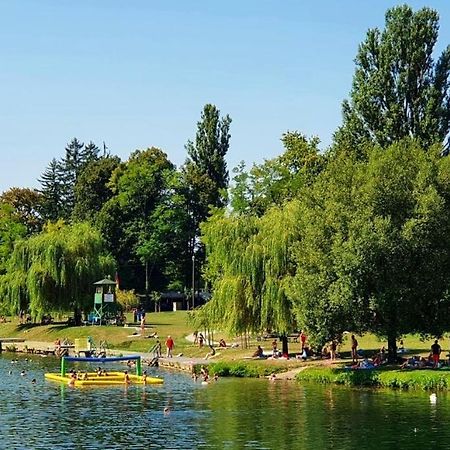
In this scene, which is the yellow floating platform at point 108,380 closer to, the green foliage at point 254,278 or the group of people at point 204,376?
the group of people at point 204,376

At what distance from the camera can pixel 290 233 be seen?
56.7 m

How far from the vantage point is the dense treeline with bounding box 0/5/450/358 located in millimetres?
47094

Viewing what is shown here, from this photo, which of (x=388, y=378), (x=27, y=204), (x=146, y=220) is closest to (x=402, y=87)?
(x=388, y=378)

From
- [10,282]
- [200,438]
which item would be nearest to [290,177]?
[10,282]

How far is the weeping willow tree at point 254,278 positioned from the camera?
182 feet

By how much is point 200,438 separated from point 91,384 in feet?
67.7

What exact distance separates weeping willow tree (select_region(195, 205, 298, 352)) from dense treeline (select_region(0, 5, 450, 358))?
90 mm

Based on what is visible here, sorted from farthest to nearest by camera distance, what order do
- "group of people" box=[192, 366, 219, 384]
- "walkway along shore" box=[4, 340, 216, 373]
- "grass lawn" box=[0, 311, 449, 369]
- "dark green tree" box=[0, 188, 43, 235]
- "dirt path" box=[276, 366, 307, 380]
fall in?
"dark green tree" box=[0, 188, 43, 235] → "walkway along shore" box=[4, 340, 216, 373] → "grass lawn" box=[0, 311, 449, 369] → "group of people" box=[192, 366, 219, 384] → "dirt path" box=[276, 366, 307, 380]

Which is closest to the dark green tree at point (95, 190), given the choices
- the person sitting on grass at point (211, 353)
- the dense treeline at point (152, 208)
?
the dense treeline at point (152, 208)

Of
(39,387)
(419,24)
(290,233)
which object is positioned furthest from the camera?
(419,24)

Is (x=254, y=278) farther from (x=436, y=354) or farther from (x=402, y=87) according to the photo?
(x=402, y=87)

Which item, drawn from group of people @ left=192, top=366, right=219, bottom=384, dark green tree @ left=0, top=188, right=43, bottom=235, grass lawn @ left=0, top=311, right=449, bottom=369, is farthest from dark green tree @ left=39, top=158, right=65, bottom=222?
group of people @ left=192, top=366, right=219, bottom=384

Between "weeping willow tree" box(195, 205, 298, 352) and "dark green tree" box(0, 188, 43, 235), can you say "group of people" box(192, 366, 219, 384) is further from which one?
"dark green tree" box(0, 188, 43, 235)

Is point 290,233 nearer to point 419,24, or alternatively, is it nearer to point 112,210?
point 419,24
